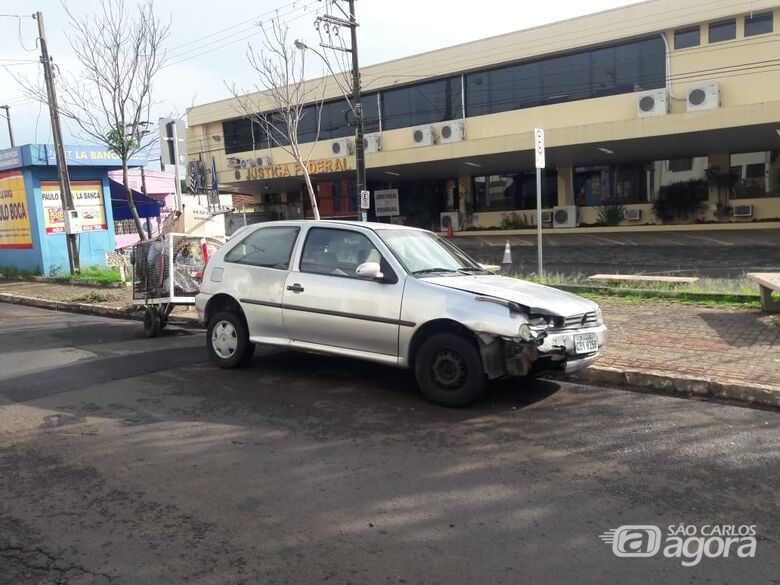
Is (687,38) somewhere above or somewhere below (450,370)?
above

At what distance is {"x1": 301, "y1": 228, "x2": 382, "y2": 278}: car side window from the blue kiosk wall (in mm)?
14337

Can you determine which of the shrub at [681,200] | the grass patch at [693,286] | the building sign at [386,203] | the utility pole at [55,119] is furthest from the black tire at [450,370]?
the building sign at [386,203]

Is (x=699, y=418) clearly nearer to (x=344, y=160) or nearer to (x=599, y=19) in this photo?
(x=599, y=19)

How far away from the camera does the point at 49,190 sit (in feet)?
62.8

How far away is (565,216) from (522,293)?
22.9 metres

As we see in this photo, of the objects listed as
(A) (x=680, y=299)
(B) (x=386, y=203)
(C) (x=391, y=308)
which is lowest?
A: (A) (x=680, y=299)

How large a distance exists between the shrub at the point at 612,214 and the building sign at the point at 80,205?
64.0ft

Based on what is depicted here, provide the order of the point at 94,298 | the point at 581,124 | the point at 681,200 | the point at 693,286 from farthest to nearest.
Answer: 1. the point at 681,200
2. the point at 581,124
3. the point at 94,298
4. the point at 693,286

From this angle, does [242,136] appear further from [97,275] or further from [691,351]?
[691,351]

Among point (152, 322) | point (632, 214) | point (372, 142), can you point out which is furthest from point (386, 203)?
point (152, 322)

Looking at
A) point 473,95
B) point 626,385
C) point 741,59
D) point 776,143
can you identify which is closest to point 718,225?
point 776,143

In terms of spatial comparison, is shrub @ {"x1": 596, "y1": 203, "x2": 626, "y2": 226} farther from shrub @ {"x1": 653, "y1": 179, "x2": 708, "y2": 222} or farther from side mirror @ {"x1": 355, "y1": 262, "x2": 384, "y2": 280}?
side mirror @ {"x1": 355, "y1": 262, "x2": 384, "y2": 280}

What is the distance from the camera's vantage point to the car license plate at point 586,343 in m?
5.60

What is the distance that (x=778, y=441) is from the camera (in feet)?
15.5
